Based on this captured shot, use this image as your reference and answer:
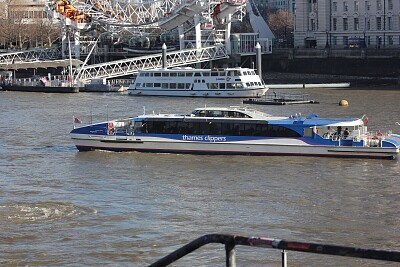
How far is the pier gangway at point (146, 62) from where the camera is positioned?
2387 inches

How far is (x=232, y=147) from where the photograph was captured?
26.2 metres

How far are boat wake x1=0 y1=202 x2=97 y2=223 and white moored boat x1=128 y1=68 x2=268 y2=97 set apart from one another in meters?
30.8

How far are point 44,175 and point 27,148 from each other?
17.3ft

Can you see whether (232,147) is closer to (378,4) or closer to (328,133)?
(328,133)

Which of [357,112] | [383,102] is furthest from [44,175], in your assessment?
[383,102]

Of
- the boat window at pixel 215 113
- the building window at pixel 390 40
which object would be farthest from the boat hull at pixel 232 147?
the building window at pixel 390 40

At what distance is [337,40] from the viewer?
66.8m

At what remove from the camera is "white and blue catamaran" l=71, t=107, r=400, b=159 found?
25.6m

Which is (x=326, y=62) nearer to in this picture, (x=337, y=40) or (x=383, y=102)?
(x=337, y=40)

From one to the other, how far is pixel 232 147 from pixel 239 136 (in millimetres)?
319

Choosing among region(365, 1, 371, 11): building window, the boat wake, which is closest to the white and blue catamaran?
the boat wake

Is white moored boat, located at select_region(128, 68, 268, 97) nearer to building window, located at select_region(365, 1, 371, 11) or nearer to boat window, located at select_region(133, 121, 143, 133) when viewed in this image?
building window, located at select_region(365, 1, 371, 11)

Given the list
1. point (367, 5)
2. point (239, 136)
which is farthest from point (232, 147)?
point (367, 5)

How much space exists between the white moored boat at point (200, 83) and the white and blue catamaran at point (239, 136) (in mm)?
22539
